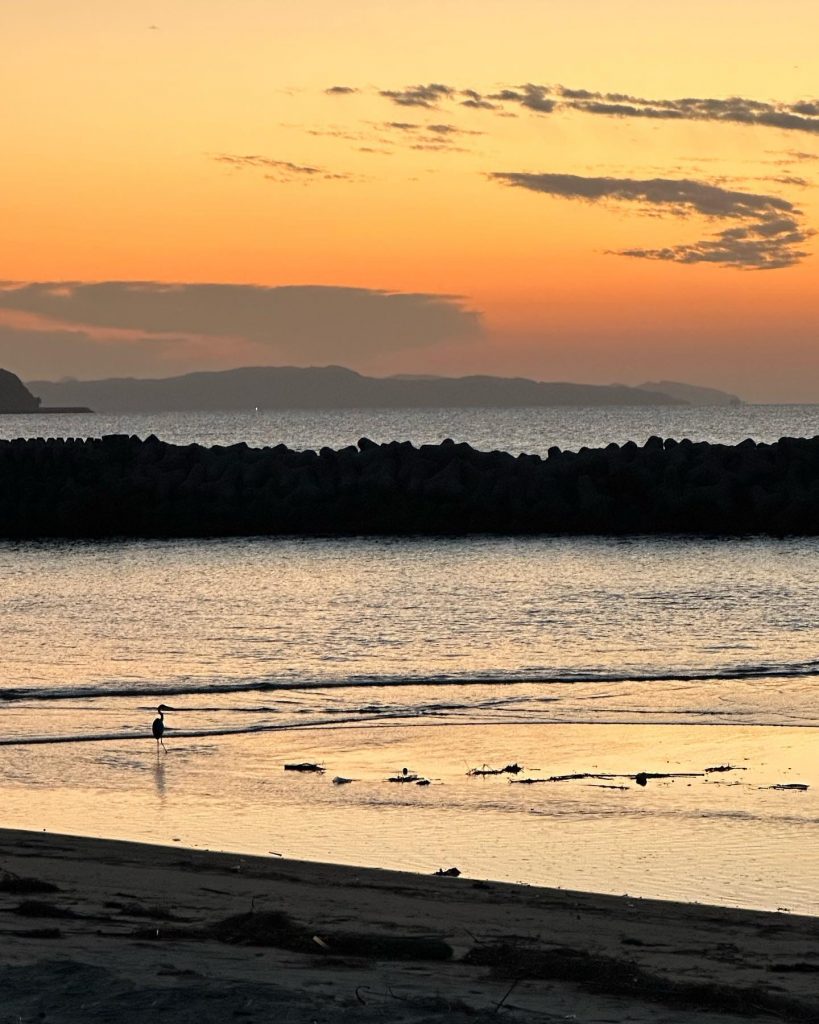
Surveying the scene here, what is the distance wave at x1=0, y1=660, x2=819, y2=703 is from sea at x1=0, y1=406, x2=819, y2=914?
2.4 inches

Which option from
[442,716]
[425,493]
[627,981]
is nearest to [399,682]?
[442,716]

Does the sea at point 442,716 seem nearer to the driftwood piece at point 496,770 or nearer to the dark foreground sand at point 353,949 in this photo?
the driftwood piece at point 496,770

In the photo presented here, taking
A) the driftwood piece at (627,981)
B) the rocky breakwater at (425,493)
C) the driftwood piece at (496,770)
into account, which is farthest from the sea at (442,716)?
the rocky breakwater at (425,493)

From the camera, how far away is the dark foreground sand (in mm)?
5457

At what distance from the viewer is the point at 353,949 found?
649 centimetres

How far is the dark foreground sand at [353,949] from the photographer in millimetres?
5457

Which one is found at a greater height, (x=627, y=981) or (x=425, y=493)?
(x=425, y=493)

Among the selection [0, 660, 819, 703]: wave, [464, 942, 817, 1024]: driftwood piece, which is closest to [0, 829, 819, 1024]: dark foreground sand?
[464, 942, 817, 1024]: driftwood piece

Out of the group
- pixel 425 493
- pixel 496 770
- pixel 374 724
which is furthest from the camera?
pixel 425 493

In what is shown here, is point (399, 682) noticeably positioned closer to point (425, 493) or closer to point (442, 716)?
point (442, 716)

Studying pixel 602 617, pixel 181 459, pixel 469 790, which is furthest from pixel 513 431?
pixel 469 790

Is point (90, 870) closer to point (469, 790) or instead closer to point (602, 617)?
point (469, 790)

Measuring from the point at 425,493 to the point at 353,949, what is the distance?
3079 cm

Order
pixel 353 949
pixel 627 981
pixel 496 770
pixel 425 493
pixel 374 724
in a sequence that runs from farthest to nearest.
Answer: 1. pixel 425 493
2. pixel 374 724
3. pixel 496 770
4. pixel 353 949
5. pixel 627 981
